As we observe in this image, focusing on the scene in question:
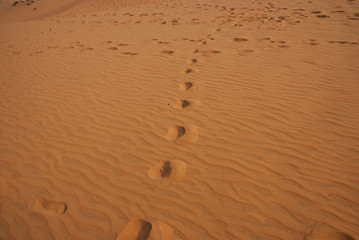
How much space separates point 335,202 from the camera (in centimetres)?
205

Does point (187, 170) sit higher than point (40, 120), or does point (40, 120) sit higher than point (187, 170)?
point (40, 120)

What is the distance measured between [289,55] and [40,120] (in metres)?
5.01

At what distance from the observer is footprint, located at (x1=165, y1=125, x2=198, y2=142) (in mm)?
2926

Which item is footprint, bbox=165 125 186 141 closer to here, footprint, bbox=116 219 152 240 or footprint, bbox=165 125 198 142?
footprint, bbox=165 125 198 142

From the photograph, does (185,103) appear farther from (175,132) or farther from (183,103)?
(175,132)

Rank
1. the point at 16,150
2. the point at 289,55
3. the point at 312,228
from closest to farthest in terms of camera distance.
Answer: the point at 312,228 → the point at 16,150 → the point at 289,55

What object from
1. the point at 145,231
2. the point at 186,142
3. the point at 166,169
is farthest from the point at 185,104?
the point at 145,231

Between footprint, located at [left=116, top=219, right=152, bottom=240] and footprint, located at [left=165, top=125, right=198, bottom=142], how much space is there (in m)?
1.16

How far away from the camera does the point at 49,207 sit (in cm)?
220

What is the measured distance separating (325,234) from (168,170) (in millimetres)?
1499

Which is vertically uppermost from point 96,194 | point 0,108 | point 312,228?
point 0,108

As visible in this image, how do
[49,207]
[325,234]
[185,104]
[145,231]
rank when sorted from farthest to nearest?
[185,104] → [49,207] → [145,231] → [325,234]

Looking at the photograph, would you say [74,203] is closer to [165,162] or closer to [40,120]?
[165,162]

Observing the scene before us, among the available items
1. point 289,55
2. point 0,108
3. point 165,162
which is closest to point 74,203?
point 165,162
